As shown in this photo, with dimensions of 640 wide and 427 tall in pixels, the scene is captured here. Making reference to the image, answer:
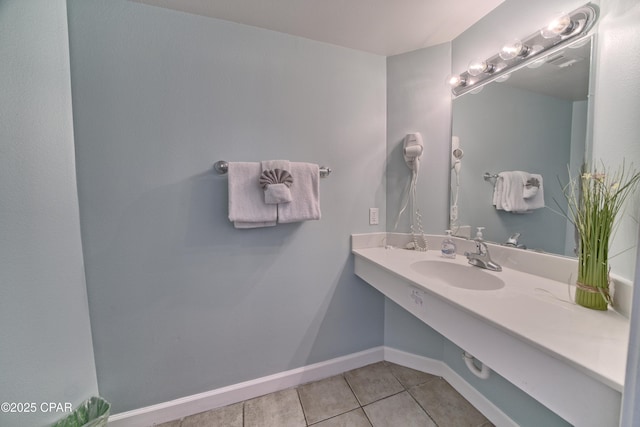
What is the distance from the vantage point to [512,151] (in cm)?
115

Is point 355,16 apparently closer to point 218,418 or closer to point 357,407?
point 357,407

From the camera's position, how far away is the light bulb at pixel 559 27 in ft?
2.98

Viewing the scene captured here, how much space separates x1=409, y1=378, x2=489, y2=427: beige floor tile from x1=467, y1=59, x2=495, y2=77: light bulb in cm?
187

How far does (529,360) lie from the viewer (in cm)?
64

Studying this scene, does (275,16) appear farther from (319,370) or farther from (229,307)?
(319,370)

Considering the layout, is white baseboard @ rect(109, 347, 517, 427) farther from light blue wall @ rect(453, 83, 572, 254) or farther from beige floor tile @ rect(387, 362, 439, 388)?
light blue wall @ rect(453, 83, 572, 254)

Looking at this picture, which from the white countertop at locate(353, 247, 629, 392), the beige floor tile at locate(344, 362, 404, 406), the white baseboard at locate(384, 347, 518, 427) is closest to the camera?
the white countertop at locate(353, 247, 629, 392)

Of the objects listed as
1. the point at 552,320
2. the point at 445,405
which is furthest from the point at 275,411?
the point at 552,320

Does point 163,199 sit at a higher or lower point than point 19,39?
lower

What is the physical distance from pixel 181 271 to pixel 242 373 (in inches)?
28.3

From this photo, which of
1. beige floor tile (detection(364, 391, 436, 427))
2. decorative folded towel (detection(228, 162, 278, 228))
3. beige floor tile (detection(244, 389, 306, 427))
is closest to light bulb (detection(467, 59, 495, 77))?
decorative folded towel (detection(228, 162, 278, 228))

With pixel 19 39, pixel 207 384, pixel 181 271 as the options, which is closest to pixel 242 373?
pixel 207 384

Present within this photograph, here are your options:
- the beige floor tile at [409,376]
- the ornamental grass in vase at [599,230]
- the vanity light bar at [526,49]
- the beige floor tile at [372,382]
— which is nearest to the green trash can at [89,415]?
the beige floor tile at [372,382]

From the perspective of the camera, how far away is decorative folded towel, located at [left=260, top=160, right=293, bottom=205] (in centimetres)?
119
